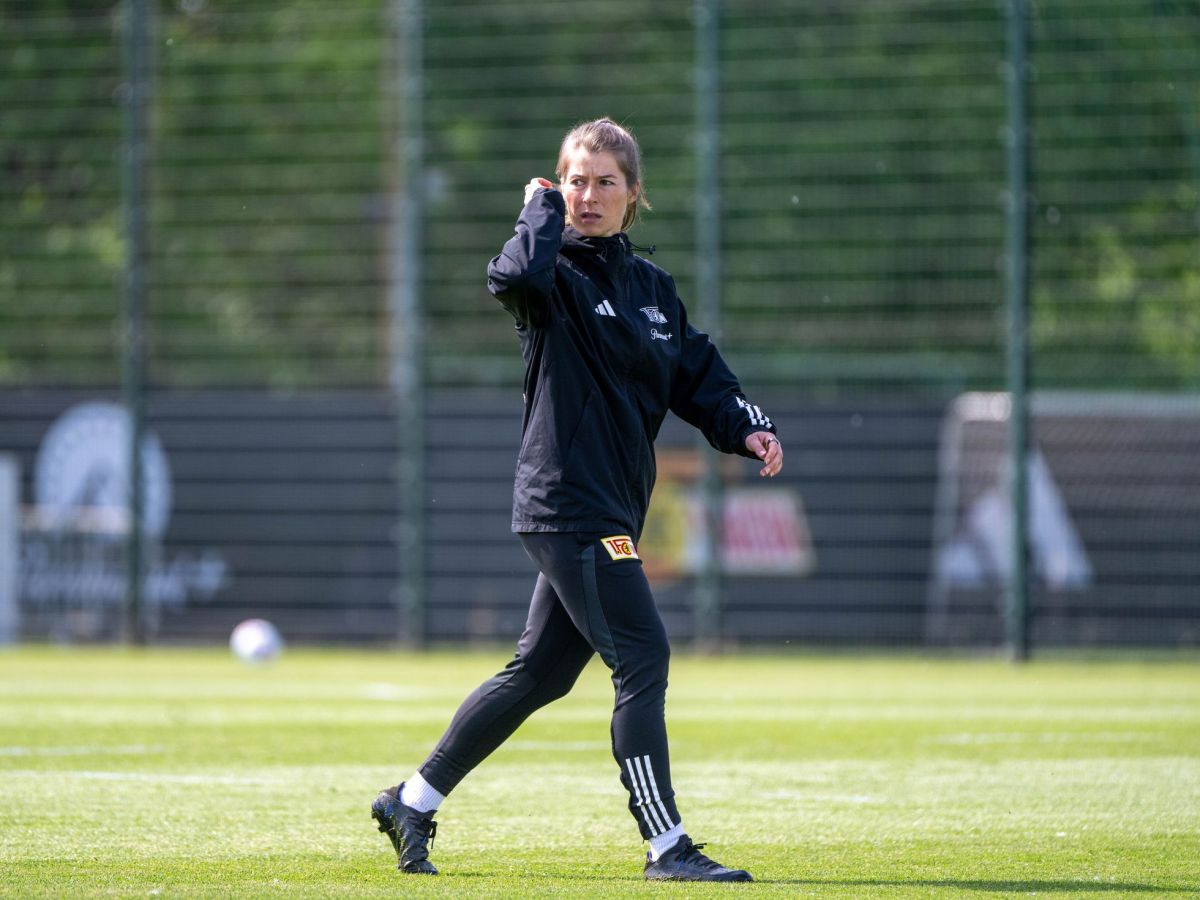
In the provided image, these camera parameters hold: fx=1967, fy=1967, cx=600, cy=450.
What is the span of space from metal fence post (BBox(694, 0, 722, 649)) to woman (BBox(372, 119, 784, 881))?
10.1 metres

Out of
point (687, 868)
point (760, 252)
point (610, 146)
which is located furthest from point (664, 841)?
point (760, 252)

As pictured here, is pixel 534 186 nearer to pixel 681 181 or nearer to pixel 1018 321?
pixel 1018 321

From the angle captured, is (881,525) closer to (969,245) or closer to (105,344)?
(969,245)

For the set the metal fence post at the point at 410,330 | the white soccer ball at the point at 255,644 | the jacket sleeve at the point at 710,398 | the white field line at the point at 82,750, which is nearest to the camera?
the jacket sleeve at the point at 710,398

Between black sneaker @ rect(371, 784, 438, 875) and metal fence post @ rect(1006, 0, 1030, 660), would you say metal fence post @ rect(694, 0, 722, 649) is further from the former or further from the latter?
black sneaker @ rect(371, 784, 438, 875)

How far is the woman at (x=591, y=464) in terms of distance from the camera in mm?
4891

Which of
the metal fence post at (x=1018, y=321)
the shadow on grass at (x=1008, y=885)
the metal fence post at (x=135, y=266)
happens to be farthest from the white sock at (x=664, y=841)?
the metal fence post at (x=135, y=266)

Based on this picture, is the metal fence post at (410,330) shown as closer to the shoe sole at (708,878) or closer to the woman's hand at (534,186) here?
the woman's hand at (534,186)

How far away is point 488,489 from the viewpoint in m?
16.0

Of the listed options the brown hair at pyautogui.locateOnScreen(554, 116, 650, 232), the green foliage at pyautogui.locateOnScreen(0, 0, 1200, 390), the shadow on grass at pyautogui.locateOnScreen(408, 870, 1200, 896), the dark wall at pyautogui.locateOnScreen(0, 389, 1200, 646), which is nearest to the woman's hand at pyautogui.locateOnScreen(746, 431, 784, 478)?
the brown hair at pyautogui.locateOnScreen(554, 116, 650, 232)

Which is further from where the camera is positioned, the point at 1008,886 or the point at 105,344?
the point at 105,344

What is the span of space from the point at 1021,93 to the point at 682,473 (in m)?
3.94

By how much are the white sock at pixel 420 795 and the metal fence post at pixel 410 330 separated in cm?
1082

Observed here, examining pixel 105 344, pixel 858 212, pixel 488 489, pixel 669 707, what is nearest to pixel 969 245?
pixel 858 212
